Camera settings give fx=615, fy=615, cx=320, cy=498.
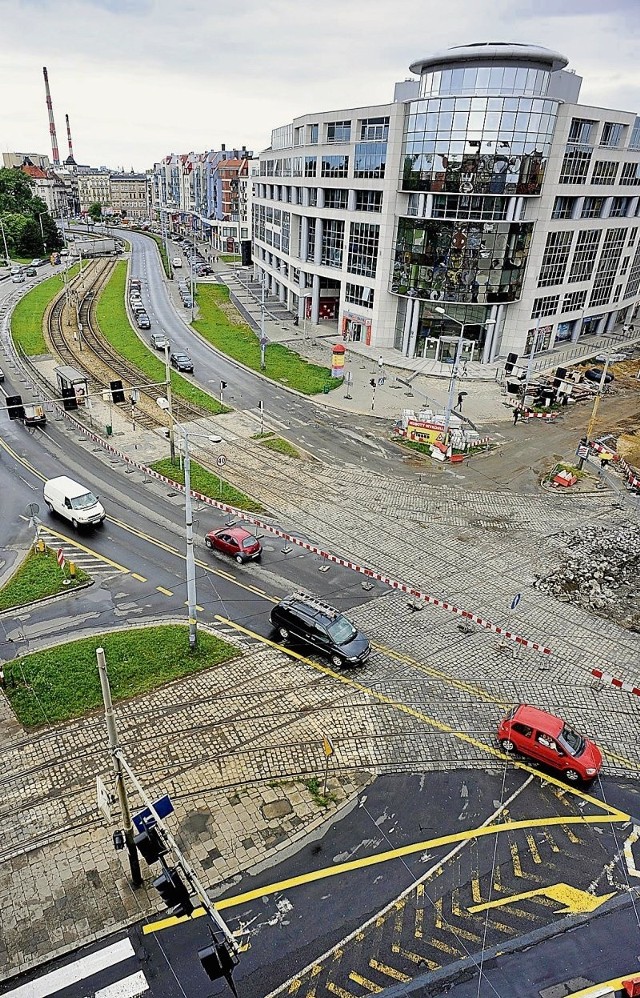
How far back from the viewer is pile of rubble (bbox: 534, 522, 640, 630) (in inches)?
1019

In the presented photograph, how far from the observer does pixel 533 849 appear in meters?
15.6

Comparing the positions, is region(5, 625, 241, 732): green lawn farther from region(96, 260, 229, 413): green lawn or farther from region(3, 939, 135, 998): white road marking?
region(96, 260, 229, 413): green lawn

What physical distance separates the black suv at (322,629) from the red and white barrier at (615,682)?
7866mm

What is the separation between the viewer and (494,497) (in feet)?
115

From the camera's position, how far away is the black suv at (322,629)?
21484mm

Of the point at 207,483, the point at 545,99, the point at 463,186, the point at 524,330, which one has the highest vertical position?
the point at 545,99

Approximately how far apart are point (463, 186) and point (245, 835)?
5367 centimetres

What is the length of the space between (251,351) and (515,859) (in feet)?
177

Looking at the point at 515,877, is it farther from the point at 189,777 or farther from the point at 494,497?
the point at 494,497

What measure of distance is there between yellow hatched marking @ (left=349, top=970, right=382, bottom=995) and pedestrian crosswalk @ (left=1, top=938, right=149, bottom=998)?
420 cm

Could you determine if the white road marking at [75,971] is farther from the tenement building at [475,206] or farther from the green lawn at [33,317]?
the green lawn at [33,317]

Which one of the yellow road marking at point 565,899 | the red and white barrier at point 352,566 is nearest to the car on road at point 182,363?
the red and white barrier at point 352,566

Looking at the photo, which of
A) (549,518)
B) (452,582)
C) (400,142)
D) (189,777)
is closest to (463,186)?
(400,142)

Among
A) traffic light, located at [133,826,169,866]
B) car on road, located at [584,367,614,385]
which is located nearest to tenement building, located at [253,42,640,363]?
car on road, located at [584,367,614,385]
